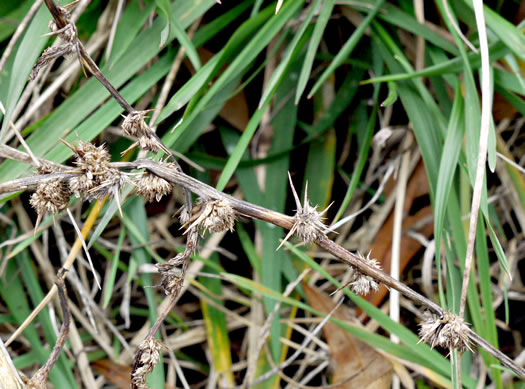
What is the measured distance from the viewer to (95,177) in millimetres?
478

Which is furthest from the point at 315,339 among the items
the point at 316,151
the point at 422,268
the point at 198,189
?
the point at 198,189

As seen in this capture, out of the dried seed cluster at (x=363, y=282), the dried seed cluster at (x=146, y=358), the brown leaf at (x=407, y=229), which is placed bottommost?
the brown leaf at (x=407, y=229)

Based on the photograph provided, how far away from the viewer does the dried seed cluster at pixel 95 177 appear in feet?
1.56

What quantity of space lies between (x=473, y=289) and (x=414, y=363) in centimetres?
16

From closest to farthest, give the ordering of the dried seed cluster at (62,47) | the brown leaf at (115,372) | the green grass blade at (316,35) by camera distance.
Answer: the dried seed cluster at (62,47)
the green grass blade at (316,35)
the brown leaf at (115,372)

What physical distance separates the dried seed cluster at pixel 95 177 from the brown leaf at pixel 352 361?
20.1 inches

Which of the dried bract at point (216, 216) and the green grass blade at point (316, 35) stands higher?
the green grass blade at point (316, 35)

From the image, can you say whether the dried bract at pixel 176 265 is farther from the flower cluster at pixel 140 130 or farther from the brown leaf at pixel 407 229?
the brown leaf at pixel 407 229

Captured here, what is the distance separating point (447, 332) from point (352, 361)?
0.38 meters

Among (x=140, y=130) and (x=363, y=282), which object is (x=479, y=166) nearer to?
(x=363, y=282)

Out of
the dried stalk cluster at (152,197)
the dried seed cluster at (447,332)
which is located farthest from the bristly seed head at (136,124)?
the dried seed cluster at (447,332)

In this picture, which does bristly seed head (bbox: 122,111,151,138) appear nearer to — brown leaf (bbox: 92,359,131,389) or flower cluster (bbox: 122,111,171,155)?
flower cluster (bbox: 122,111,171,155)

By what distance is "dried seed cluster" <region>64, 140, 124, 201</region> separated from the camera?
0.47m

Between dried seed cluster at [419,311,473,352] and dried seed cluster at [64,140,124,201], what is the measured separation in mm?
347
